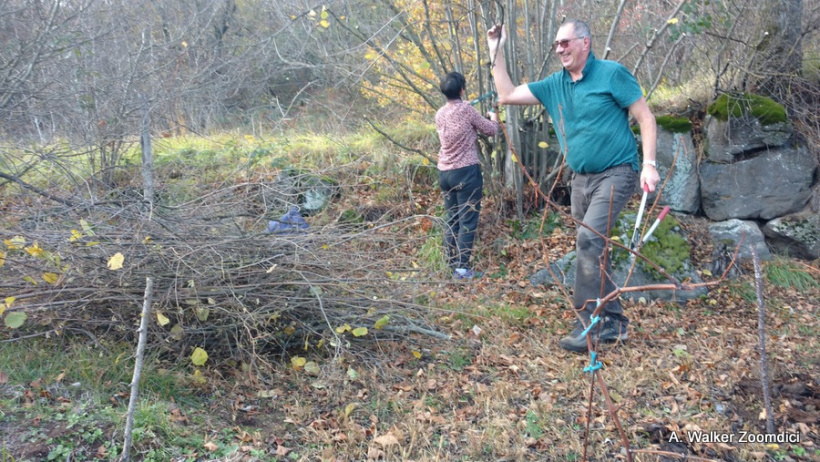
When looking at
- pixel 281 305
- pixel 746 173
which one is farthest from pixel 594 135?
pixel 746 173

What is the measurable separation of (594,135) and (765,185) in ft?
12.3

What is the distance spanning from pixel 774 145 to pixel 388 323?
5.04m

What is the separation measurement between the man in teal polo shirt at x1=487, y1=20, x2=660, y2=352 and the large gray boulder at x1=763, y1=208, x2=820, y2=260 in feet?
11.1

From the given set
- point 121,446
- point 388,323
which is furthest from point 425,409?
point 121,446

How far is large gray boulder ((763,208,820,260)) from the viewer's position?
6.68 metres

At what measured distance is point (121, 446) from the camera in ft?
10.2

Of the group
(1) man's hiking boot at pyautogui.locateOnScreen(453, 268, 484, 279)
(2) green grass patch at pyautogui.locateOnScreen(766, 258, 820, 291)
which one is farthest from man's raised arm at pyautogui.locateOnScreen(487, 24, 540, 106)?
(2) green grass patch at pyautogui.locateOnScreen(766, 258, 820, 291)

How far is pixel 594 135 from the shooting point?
4242 mm

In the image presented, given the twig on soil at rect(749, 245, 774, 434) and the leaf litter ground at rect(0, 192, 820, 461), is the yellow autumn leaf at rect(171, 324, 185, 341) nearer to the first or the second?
the leaf litter ground at rect(0, 192, 820, 461)

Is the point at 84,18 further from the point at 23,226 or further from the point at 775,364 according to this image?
the point at 775,364

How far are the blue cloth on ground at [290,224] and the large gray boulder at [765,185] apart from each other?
15.4 feet

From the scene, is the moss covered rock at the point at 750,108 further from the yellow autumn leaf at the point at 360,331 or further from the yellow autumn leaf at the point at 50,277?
the yellow autumn leaf at the point at 50,277

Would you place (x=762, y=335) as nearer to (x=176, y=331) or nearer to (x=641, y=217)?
(x=641, y=217)

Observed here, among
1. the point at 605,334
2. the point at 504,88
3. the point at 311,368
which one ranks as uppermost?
the point at 504,88
